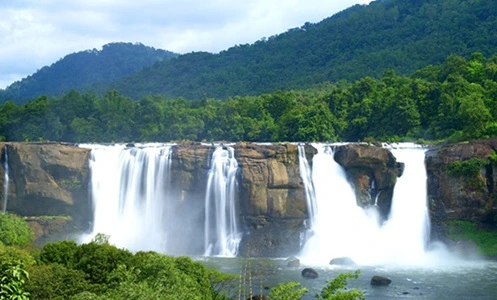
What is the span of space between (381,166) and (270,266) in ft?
42.6

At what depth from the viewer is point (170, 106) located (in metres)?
87.1

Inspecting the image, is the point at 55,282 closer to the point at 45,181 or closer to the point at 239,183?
the point at 239,183

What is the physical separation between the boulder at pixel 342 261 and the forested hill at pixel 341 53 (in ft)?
182

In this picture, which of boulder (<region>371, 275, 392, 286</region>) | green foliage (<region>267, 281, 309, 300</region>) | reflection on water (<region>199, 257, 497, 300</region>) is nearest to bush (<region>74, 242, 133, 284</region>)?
reflection on water (<region>199, 257, 497, 300</region>)

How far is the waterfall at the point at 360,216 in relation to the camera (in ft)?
175

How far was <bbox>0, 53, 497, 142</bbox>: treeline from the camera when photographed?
69250 mm

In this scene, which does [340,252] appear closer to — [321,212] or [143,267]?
[321,212]

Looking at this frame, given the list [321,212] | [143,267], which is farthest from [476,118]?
[143,267]

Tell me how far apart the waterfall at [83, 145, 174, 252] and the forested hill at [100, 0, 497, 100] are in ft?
176

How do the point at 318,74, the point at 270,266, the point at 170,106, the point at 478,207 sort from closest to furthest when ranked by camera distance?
the point at 270,266, the point at 478,207, the point at 170,106, the point at 318,74

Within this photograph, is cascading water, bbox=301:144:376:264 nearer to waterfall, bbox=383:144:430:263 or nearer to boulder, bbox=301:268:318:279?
waterfall, bbox=383:144:430:263

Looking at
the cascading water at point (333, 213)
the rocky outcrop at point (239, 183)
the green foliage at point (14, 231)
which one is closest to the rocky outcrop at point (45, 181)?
the rocky outcrop at point (239, 183)

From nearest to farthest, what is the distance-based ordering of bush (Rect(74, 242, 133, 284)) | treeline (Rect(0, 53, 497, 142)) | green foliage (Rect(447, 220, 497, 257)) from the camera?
bush (Rect(74, 242, 133, 284))
green foliage (Rect(447, 220, 497, 257))
treeline (Rect(0, 53, 497, 142))

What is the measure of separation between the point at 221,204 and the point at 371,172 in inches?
434
